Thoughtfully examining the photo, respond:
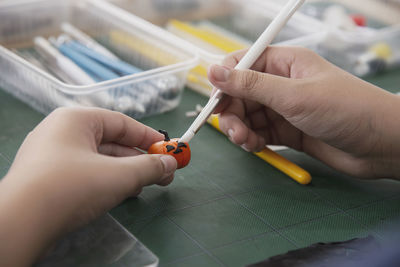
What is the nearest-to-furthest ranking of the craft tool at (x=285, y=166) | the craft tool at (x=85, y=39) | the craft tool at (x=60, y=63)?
the craft tool at (x=285, y=166)
the craft tool at (x=60, y=63)
the craft tool at (x=85, y=39)

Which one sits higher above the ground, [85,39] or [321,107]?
[321,107]

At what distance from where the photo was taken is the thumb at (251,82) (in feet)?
2.65

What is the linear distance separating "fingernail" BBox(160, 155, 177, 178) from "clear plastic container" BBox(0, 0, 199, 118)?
281 millimetres

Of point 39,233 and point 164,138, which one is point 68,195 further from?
point 164,138

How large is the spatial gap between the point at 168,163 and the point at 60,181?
0.18m

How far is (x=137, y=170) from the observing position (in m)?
0.68

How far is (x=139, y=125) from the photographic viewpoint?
2.61 feet

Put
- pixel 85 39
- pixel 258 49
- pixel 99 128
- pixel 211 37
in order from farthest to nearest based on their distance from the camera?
pixel 211 37 < pixel 85 39 < pixel 258 49 < pixel 99 128

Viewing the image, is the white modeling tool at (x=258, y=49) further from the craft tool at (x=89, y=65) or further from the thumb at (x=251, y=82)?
the craft tool at (x=89, y=65)

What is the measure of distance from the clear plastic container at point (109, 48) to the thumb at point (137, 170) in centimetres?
29

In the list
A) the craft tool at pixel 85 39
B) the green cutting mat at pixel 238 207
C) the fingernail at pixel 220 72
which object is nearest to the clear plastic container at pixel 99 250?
the green cutting mat at pixel 238 207

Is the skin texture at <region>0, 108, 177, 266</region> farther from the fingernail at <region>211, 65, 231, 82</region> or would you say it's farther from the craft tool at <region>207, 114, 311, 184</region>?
the craft tool at <region>207, 114, 311, 184</region>

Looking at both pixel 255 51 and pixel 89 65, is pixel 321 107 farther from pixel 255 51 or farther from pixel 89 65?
pixel 89 65

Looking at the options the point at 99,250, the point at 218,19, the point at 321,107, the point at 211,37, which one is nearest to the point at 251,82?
the point at 321,107
